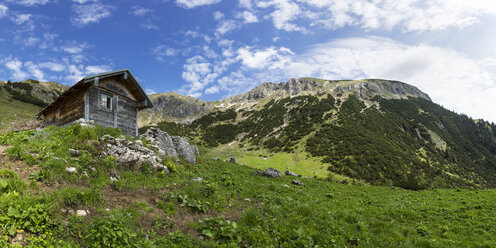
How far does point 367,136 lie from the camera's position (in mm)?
95250

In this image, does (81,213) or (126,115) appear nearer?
(81,213)

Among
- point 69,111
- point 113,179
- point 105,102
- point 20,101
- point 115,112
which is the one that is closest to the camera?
point 113,179

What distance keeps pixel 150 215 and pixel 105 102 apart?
19.2 meters

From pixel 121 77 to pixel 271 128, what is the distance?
10431 cm

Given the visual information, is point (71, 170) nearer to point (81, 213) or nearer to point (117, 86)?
point (81, 213)

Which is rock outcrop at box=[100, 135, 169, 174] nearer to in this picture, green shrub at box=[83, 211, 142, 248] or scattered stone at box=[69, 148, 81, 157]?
scattered stone at box=[69, 148, 81, 157]

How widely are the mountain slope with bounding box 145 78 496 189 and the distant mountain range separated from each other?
409 millimetres

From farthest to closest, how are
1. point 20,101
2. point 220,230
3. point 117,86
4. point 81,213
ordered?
point 20,101, point 117,86, point 220,230, point 81,213

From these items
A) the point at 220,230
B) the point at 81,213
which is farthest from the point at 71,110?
the point at 220,230

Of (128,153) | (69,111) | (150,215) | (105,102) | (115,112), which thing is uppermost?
(105,102)

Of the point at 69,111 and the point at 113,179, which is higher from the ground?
the point at 69,111

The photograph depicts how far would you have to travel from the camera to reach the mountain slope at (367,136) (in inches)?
2960

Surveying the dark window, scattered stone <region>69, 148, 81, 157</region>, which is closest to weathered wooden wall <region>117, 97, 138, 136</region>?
the dark window

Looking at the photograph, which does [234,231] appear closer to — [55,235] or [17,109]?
[55,235]
